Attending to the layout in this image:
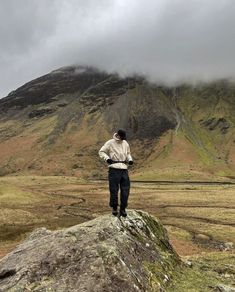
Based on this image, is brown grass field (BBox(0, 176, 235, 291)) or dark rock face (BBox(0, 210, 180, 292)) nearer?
dark rock face (BBox(0, 210, 180, 292))

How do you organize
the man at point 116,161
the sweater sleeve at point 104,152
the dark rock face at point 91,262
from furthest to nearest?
the man at point 116,161 → the sweater sleeve at point 104,152 → the dark rock face at point 91,262

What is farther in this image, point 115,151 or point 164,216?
point 164,216

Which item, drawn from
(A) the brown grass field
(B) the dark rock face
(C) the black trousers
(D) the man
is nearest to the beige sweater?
(D) the man

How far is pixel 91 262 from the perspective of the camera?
1822 cm

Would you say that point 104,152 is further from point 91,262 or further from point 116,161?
point 91,262

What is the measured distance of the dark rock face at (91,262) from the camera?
17578mm

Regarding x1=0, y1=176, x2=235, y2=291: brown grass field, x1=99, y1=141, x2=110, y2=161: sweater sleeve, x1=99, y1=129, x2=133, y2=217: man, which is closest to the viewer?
x1=99, y1=141, x2=110, y2=161: sweater sleeve

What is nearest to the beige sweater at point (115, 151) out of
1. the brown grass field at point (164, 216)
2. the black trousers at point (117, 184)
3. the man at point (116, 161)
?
the man at point (116, 161)

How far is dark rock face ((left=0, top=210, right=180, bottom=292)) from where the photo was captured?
1758 cm

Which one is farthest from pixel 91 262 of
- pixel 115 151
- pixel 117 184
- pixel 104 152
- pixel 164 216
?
pixel 164 216

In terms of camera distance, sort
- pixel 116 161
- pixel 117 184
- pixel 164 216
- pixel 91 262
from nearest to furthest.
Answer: pixel 91 262, pixel 116 161, pixel 117 184, pixel 164 216

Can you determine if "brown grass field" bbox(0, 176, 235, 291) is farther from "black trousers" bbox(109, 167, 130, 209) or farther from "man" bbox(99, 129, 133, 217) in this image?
"man" bbox(99, 129, 133, 217)

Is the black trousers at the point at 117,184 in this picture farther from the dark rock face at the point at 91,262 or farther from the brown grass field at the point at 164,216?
the brown grass field at the point at 164,216

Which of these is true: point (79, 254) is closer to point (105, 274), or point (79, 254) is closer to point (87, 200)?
point (105, 274)
